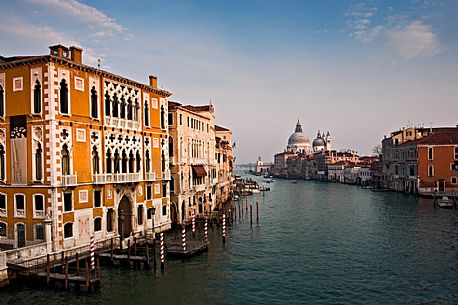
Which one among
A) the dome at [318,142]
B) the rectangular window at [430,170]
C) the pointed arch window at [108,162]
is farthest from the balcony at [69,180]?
the dome at [318,142]

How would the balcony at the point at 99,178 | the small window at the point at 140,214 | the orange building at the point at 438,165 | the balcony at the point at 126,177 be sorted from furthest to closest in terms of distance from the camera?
the orange building at the point at 438,165
the small window at the point at 140,214
the balcony at the point at 126,177
the balcony at the point at 99,178

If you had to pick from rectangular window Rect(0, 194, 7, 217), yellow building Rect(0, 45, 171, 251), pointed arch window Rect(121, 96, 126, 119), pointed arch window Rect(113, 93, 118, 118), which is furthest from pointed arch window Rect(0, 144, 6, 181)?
pointed arch window Rect(121, 96, 126, 119)

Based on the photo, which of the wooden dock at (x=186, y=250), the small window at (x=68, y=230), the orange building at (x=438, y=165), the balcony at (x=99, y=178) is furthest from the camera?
the orange building at (x=438, y=165)

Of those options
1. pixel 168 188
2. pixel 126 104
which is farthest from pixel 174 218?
pixel 126 104

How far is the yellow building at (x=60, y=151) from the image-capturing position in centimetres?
1806

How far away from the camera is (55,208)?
17953mm

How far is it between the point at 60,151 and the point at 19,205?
3.10m

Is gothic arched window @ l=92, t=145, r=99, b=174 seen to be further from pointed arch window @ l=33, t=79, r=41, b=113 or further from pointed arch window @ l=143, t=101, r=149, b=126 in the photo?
pointed arch window @ l=143, t=101, r=149, b=126

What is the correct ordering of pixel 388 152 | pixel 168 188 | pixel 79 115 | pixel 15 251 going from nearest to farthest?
pixel 15 251 → pixel 79 115 → pixel 168 188 → pixel 388 152

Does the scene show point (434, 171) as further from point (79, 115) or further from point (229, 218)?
point (79, 115)

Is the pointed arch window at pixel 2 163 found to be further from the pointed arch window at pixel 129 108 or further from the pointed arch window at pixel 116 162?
the pointed arch window at pixel 129 108

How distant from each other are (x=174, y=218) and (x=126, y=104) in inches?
393

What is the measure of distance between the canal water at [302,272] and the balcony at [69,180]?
4.05 metres

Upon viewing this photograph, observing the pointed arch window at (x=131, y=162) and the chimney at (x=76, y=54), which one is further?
the pointed arch window at (x=131, y=162)
